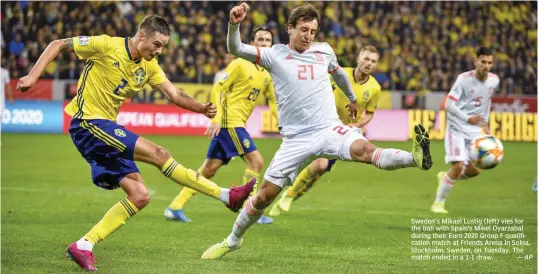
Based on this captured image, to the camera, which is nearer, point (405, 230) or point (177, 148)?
point (405, 230)

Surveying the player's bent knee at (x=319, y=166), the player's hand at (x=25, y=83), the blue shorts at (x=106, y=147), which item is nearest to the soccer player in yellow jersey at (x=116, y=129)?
the blue shorts at (x=106, y=147)

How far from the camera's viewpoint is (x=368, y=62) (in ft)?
36.7

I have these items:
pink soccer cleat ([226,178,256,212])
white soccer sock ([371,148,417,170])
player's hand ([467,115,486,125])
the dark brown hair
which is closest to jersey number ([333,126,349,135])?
white soccer sock ([371,148,417,170])

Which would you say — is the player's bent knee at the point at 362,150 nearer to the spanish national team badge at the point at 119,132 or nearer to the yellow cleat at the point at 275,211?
the spanish national team badge at the point at 119,132

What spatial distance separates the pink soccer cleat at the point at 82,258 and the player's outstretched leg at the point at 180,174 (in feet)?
2.91

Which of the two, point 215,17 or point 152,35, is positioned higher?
point 152,35

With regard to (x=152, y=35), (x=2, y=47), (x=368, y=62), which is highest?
(x=152, y=35)

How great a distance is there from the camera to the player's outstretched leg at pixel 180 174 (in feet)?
24.3

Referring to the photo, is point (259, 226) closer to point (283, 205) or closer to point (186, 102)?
point (283, 205)

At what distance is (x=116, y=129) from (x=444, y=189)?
624cm

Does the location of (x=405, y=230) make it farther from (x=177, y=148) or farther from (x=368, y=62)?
(x=177, y=148)

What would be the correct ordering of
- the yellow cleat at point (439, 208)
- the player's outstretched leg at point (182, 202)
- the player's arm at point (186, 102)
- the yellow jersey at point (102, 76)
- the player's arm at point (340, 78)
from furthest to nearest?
the yellow cleat at point (439, 208)
the player's outstretched leg at point (182, 202)
the player's arm at point (340, 78)
the player's arm at point (186, 102)
the yellow jersey at point (102, 76)

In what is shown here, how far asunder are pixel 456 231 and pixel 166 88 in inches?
159

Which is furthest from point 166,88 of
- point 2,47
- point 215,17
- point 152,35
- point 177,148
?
point 215,17
